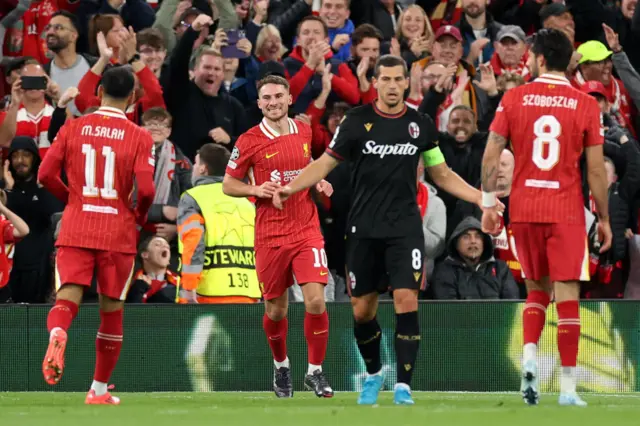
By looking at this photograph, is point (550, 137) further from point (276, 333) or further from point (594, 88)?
point (594, 88)

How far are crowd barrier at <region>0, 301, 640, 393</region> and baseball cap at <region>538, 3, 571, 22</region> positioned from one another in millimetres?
5785

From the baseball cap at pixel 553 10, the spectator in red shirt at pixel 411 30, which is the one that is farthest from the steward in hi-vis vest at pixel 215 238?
the baseball cap at pixel 553 10

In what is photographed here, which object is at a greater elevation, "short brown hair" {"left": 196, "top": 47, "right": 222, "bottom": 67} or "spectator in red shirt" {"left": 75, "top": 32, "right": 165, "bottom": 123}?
"short brown hair" {"left": 196, "top": 47, "right": 222, "bottom": 67}

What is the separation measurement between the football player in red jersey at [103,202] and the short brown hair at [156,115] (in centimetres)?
391

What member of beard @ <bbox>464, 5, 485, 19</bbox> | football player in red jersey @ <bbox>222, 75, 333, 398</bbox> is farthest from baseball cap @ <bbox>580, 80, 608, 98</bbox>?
football player in red jersey @ <bbox>222, 75, 333, 398</bbox>

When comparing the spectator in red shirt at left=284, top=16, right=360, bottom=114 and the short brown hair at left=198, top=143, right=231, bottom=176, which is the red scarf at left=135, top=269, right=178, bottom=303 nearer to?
the short brown hair at left=198, top=143, right=231, bottom=176

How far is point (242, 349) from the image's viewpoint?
1331cm

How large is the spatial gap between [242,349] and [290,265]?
90.0 inches

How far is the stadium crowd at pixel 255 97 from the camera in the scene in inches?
553

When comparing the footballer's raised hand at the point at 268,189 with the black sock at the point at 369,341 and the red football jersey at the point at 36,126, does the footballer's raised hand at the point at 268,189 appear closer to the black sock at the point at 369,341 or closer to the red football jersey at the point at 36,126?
the black sock at the point at 369,341

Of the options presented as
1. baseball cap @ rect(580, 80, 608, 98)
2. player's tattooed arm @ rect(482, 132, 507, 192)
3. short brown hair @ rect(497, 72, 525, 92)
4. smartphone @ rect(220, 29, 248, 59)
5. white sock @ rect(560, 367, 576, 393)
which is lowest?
white sock @ rect(560, 367, 576, 393)

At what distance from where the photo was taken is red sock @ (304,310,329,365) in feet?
36.6

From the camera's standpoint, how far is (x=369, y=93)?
53.4 feet

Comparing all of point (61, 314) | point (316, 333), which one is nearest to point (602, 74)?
point (316, 333)
